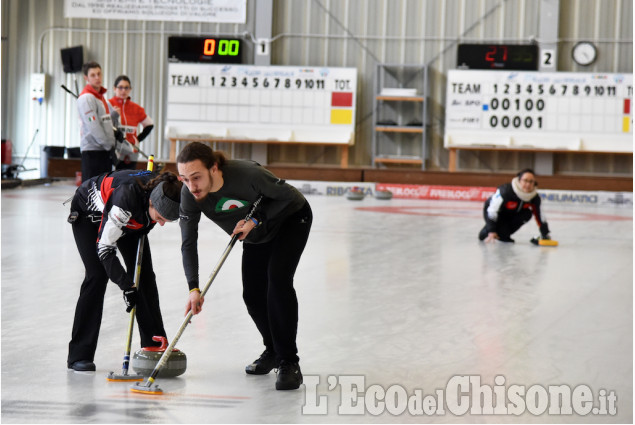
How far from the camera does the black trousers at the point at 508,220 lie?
878 cm

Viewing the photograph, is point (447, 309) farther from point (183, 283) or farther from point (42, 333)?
point (42, 333)

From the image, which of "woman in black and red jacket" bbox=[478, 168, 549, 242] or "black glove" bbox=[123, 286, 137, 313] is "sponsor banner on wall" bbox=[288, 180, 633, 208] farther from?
"black glove" bbox=[123, 286, 137, 313]

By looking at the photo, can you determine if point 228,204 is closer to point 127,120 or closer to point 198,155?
point 198,155

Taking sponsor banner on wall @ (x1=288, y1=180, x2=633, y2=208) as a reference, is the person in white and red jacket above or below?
above

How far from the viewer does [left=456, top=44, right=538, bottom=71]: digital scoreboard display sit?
1584 centimetres

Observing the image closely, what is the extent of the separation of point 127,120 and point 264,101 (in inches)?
289

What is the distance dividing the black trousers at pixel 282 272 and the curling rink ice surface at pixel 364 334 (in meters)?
0.20

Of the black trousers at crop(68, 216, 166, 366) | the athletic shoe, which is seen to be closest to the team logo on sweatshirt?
the black trousers at crop(68, 216, 166, 366)

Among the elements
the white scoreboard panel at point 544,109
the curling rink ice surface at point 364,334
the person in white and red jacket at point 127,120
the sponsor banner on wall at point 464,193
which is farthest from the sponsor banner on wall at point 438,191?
the person in white and red jacket at point 127,120

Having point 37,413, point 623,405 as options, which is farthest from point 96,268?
point 623,405

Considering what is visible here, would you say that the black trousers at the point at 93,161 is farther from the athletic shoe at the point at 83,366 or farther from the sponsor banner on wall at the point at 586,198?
the sponsor banner on wall at the point at 586,198

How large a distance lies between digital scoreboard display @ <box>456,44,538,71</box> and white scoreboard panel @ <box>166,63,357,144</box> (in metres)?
2.21

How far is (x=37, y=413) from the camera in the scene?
314 cm

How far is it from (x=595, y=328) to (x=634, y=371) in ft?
3.05
